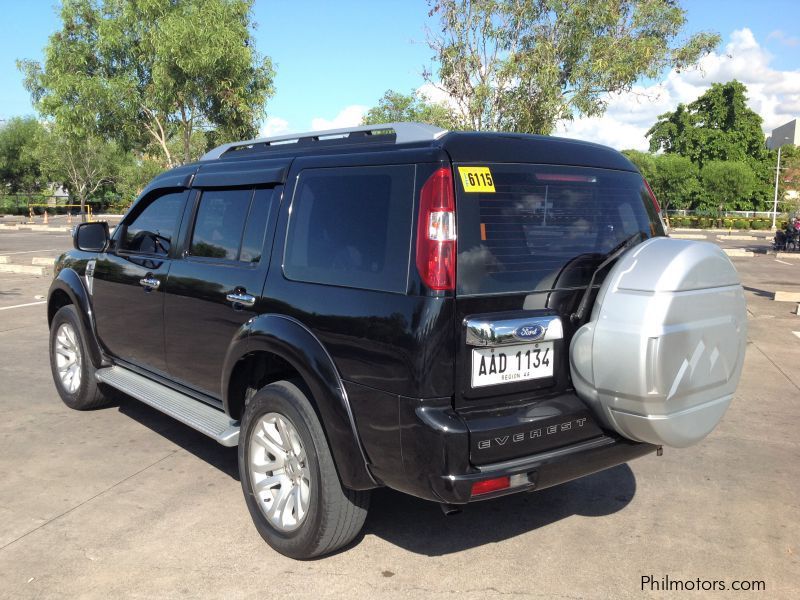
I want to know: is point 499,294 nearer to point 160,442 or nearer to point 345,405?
point 345,405

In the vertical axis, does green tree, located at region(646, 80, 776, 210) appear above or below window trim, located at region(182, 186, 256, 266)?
above

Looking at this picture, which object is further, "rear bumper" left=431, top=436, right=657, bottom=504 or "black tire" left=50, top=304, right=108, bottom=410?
"black tire" left=50, top=304, right=108, bottom=410

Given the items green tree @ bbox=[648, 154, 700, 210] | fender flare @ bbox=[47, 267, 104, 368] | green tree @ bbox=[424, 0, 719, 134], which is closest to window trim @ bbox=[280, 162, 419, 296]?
fender flare @ bbox=[47, 267, 104, 368]

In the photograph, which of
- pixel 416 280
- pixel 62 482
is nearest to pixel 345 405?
pixel 416 280

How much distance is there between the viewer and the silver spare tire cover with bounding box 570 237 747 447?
2.82 meters

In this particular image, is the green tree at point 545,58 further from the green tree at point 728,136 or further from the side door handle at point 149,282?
the green tree at point 728,136

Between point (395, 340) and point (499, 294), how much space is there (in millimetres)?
470

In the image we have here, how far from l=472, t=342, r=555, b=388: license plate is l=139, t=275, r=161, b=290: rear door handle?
245 cm

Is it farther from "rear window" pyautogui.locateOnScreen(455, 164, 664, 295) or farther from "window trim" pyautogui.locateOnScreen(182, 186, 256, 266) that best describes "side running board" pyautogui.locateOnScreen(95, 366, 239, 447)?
"rear window" pyautogui.locateOnScreen(455, 164, 664, 295)

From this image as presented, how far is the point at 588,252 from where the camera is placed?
3.32 metres

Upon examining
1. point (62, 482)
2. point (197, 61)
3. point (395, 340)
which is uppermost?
point (197, 61)

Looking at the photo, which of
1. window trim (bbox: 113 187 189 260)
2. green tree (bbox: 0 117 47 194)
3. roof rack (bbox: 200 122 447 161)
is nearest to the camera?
roof rack (bbox: 200 122 447 161)

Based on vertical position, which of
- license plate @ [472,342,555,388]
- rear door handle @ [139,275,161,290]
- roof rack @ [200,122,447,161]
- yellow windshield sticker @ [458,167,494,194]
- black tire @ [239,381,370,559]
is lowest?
black tire @ [239,381,370,559]

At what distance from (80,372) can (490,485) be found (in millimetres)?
3963
